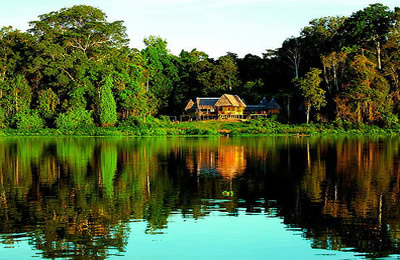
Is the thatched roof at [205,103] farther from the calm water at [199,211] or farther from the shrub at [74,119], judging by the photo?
the calm water at [199,211]

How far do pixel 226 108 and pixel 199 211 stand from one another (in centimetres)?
5234

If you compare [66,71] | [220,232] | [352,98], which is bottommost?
[220,232]

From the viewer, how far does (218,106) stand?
65.2 m

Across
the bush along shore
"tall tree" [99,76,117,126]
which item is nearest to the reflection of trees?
the bush along shore

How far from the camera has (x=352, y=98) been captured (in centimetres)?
5622

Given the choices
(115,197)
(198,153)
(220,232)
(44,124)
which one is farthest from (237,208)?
(44,124)

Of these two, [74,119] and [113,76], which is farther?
[113,76]

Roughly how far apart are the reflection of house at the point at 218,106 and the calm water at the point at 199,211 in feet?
135

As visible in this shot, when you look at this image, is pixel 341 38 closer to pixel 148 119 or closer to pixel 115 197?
pixel 148 119

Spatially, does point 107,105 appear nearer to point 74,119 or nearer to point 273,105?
point 74,119

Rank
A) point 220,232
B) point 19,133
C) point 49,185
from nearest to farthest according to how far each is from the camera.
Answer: point 220,232 → point 49,185 → point 19,133

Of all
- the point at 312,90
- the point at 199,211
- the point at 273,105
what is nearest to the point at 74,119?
the point at 273,105

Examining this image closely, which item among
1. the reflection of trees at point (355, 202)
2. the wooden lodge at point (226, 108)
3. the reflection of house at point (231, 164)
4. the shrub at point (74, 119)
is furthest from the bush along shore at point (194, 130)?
the reflection of trees at point (355, 202)

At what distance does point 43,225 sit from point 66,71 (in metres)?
50.2
